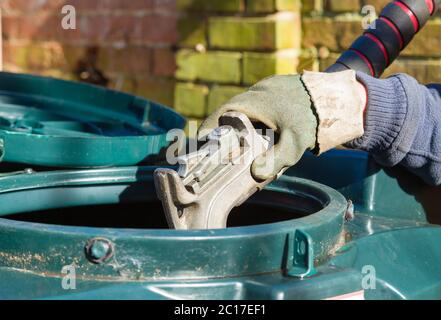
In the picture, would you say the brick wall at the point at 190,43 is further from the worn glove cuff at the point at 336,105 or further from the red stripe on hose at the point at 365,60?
the worn glove cuff at the point at 336,105

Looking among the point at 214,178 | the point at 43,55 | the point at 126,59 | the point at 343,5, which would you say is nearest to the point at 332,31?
the point at 343,5

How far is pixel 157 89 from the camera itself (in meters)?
3.72

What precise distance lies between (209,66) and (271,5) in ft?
1.30

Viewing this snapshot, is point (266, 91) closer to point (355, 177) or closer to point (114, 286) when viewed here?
point (355, 177)

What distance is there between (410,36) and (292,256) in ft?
2.84

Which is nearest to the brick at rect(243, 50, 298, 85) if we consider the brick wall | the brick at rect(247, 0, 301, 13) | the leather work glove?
the brick wall

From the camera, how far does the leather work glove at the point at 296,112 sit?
1.57 m

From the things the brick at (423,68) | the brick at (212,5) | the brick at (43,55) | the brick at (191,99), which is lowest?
the brick at (191,99)

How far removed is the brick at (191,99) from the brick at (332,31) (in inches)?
19.3

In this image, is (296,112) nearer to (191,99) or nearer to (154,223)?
(154,223)

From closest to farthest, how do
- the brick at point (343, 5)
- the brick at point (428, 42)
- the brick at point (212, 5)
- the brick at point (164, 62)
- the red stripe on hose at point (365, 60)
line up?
the red stripe on hose at point (365, 60), the brick at point (428, 42), the brick at point (343, 5), the brick at point (212, 5), the brick at point (164, 62)

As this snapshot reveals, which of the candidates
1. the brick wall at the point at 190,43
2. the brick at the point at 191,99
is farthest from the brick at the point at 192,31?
the brick at the point at 191,99

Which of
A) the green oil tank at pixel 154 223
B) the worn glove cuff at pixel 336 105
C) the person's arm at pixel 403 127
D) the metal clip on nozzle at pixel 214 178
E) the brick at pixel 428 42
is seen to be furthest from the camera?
the brick at pixel 428 42

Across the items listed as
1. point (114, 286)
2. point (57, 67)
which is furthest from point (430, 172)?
point (57, 67)
